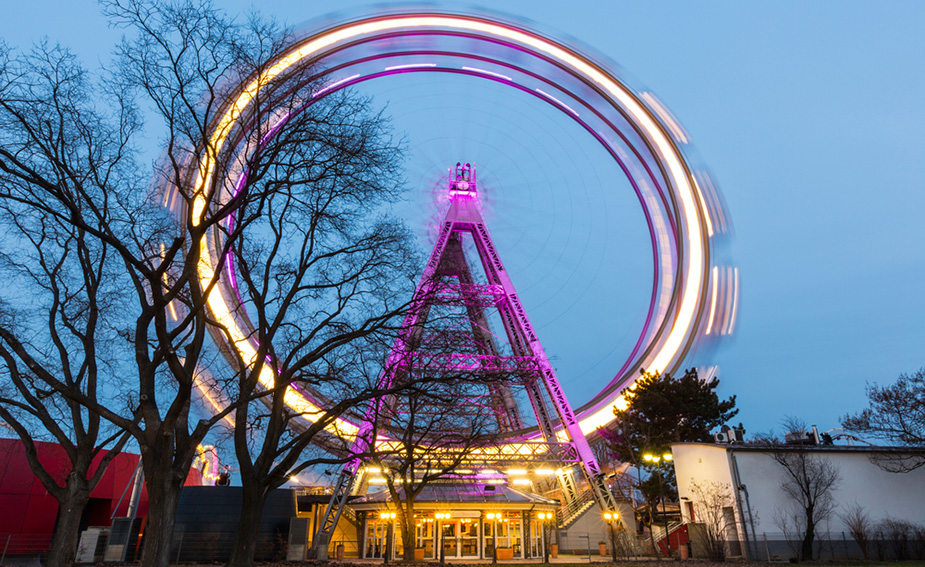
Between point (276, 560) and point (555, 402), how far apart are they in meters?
12.3

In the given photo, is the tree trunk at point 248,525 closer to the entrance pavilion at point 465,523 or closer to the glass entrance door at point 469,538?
the entrance pavilion at point 465,523

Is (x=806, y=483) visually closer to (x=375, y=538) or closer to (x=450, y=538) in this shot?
(x=450, y=538)

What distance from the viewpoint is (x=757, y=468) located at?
67.5ft

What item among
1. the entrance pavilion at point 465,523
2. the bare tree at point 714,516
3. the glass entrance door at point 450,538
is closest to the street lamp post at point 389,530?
the entrance pavilion at point 465,523

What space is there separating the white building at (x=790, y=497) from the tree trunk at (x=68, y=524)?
18.6 m

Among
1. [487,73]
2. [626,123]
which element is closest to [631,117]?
[626,123]

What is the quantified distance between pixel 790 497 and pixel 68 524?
69.4 ft

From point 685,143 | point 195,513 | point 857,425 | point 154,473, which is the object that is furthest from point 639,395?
point 154,473

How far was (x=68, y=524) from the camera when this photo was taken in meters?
11.0

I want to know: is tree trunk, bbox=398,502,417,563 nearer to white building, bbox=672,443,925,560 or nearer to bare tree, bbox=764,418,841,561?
white building, bbox=672,443,925,560

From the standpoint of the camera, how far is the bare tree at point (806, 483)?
19.8m

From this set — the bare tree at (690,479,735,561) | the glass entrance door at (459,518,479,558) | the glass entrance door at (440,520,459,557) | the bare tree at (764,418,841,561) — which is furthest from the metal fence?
the bare tree at (764,418,841,561)

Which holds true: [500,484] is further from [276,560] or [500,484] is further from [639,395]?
[276,560]

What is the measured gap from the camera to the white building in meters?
19.4
